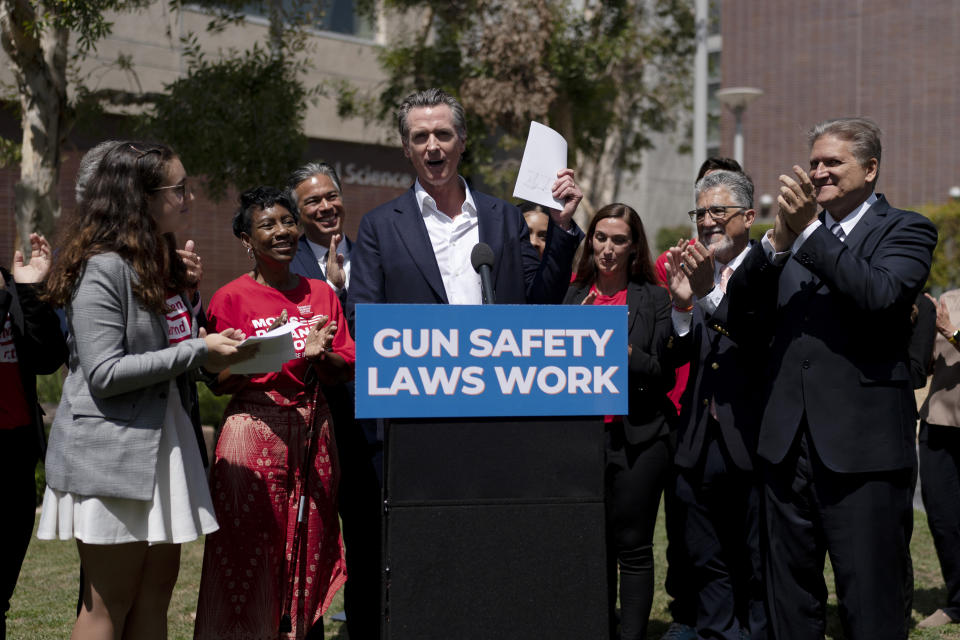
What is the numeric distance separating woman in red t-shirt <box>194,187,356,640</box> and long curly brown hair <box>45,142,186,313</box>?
2.09ft

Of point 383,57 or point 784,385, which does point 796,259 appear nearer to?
point 784,385

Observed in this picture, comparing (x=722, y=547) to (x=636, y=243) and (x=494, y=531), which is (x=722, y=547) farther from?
(x=494, y=531)

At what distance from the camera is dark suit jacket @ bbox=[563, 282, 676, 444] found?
473 cm

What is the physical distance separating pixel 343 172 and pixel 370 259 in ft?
60.1

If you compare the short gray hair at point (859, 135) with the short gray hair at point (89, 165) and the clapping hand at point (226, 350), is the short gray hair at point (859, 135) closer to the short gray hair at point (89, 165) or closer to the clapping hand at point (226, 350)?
the clapping hand at point (226, 350)

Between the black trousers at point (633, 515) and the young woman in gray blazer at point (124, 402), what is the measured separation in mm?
1955

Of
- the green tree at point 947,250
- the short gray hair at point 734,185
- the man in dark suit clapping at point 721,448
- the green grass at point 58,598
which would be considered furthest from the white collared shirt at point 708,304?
the green tree at point 947,250

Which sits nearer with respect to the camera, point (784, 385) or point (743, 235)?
point (784, 385)

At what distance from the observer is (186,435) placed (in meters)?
3.59

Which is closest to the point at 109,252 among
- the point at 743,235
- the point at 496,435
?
the point at 496,435

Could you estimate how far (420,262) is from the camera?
4.08 m

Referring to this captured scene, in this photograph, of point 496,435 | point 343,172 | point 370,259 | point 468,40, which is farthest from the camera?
point 343,172

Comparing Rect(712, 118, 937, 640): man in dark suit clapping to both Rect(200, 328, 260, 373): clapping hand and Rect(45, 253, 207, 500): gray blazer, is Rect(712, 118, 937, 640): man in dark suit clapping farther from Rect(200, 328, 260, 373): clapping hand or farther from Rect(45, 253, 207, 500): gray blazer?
Rect(45, 253, 207, 500): gray blazer

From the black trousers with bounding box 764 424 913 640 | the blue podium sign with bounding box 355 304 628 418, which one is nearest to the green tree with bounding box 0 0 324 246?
the blue podium sign with bounding box 355 304 628 418
